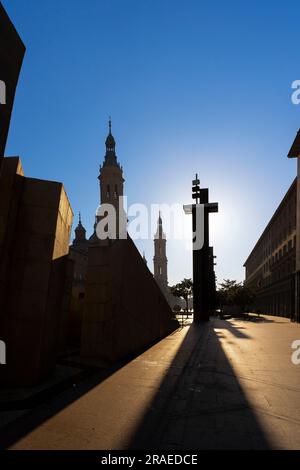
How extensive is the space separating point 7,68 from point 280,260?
5320 cm

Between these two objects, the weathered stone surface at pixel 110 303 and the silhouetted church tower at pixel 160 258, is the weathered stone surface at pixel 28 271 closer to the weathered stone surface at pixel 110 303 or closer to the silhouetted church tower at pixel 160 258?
the weathered stone surface at pixel 110 303

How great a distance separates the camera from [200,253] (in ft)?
124

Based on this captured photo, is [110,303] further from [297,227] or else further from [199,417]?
[297,227]

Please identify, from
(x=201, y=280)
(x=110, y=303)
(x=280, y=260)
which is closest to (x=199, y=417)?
(x=110, y=303)

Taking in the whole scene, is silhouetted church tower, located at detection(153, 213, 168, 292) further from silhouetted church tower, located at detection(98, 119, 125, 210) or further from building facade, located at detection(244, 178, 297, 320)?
building facade, located at detection(244, 178, 297, 320)

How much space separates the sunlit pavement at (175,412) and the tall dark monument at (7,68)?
403 centimetres

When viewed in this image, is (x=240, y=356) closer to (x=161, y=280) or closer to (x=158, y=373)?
(x=158, y=373)

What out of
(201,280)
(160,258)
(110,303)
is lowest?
(110,303)

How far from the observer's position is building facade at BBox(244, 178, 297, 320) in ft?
153

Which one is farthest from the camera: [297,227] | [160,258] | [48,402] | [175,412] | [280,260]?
[160,258]

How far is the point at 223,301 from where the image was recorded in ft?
240

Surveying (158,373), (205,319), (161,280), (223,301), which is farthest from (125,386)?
(161,280)

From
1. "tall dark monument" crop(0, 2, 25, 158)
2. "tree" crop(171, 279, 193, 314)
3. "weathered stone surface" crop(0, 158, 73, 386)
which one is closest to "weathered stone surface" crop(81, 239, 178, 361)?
"weathered stone surface" crop(0, 158, 73, 386)
